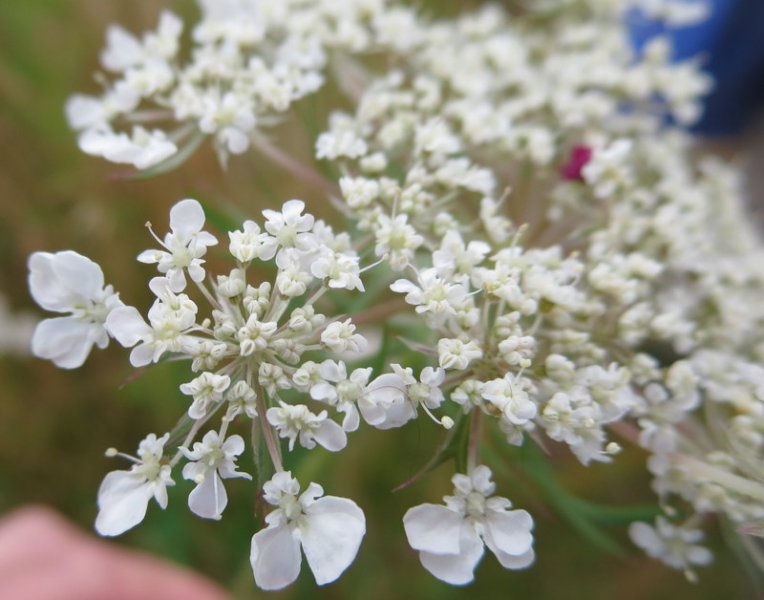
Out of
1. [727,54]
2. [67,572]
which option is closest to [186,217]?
[67,572]

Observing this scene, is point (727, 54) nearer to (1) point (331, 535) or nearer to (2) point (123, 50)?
(2) point (123, 50)

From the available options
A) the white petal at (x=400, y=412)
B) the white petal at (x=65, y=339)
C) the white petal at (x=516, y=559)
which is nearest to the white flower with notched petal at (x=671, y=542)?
the white petal at (x=516, y=559)

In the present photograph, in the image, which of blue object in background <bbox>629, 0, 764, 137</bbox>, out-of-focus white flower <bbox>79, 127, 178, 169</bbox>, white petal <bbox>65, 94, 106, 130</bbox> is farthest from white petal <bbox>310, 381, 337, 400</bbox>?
blue object in background <bbox>629, 0, 764, 137</bbox>

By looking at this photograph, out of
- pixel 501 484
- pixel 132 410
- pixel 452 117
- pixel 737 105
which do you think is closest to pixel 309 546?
pixel 452 117

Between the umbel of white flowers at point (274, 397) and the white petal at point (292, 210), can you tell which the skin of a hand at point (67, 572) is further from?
the white petal at point (292, 210)

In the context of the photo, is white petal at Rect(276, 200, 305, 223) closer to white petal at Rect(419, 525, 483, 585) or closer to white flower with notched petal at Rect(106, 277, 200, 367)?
white flower with notched petal at Rect(106, 277, 200, 367)

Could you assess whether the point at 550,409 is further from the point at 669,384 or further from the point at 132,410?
the point at 132,410
